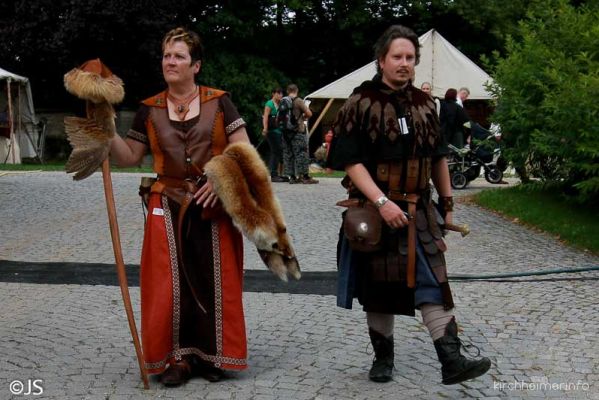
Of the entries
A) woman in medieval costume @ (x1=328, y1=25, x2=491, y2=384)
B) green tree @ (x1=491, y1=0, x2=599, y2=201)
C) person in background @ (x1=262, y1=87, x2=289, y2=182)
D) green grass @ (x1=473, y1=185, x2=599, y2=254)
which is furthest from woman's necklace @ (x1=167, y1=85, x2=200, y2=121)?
person in background @ (x1=262, y1=87, x2=289, y2=182)

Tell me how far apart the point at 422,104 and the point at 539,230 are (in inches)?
283

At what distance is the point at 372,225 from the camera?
15.5ft


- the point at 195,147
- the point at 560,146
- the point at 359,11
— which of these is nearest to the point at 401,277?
the point at 195,147

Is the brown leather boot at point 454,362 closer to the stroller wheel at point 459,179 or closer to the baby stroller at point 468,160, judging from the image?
the baby stroller at point 468,160

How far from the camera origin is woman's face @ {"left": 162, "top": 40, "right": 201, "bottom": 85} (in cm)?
500

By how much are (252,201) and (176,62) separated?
845 millimetres

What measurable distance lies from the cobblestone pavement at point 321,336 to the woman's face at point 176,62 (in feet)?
5.36

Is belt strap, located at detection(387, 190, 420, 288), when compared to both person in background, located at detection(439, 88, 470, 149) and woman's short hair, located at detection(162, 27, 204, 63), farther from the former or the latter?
person in background, located at detection(439, 88, 470, 149)

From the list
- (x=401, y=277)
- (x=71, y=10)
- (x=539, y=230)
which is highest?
(x=71, y=10)

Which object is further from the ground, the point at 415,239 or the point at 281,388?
the point at 415,239

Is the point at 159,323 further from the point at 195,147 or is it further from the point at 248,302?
the point at 248,302

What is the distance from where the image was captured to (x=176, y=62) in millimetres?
4992

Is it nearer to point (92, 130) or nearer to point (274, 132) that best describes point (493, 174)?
point (274, 132)

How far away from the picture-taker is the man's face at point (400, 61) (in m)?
4.75
